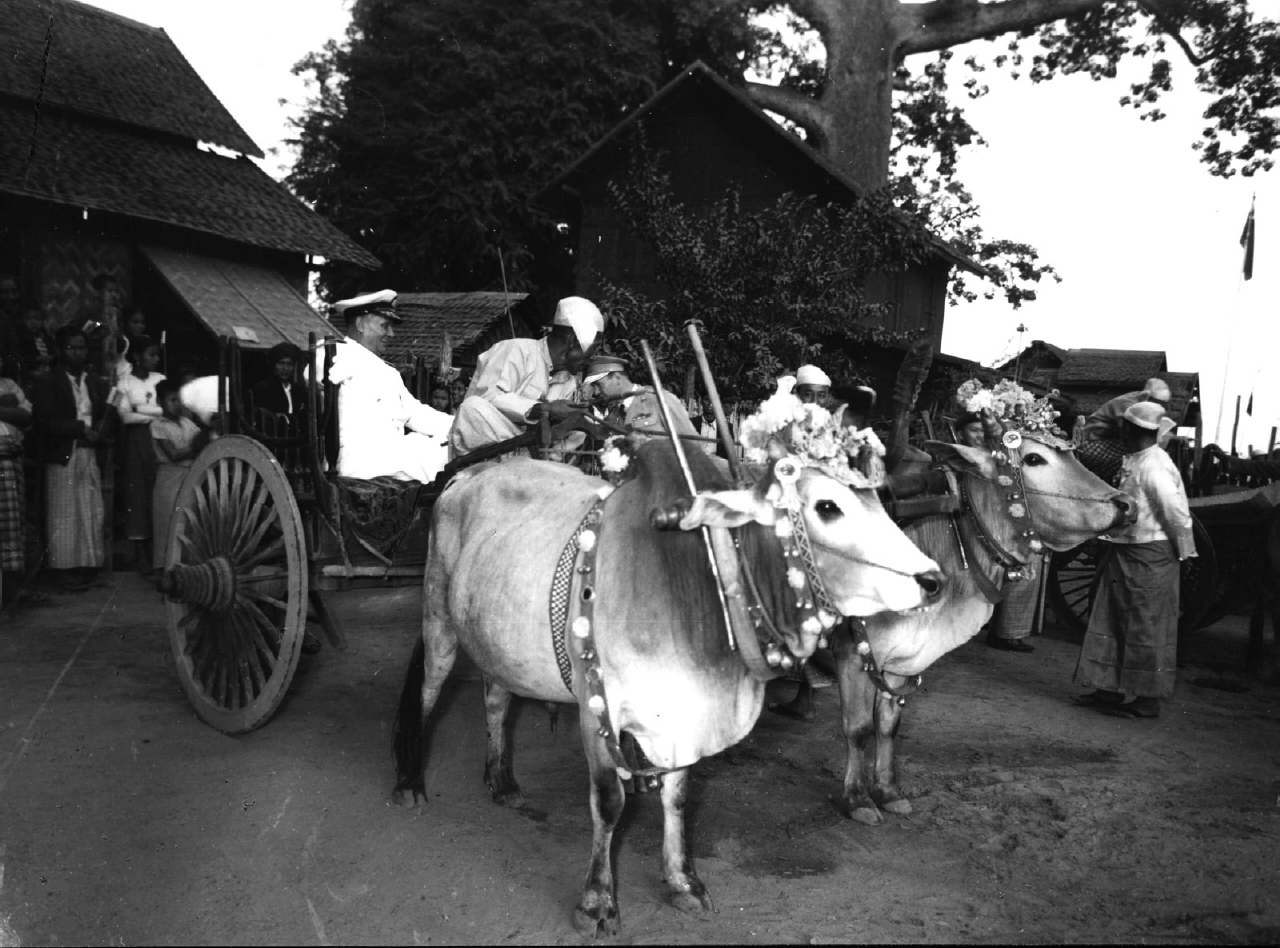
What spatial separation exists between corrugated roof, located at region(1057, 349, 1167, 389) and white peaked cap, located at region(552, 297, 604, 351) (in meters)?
26.1

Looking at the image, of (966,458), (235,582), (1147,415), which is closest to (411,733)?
(235,582)

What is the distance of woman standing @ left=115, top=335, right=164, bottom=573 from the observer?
31.9 feet

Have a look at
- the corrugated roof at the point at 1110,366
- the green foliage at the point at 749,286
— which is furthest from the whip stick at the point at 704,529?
the corrugated roof at the point at 1110,366

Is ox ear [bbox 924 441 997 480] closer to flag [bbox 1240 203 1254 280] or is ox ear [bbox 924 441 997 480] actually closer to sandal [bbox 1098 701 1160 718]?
sandal [bbox 1098 701 1160 718]

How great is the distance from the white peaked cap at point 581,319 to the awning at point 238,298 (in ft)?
29.6

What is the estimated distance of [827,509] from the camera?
11.7 ft

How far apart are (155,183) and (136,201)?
1.03 m

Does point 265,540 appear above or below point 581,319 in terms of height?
below

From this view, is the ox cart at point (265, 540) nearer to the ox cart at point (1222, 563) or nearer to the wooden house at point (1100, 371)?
the ox cart at point (1222, 563)

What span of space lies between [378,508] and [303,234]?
11.5 meters

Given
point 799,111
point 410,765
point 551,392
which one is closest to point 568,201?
point 799,111

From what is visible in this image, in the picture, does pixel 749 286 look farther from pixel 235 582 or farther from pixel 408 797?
pixel 408 797

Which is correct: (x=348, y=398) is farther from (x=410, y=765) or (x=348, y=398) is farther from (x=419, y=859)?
(x=419, y=859)

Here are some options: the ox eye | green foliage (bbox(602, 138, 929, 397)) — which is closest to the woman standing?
green foliage (bbox(602, 138, 929, 397))
